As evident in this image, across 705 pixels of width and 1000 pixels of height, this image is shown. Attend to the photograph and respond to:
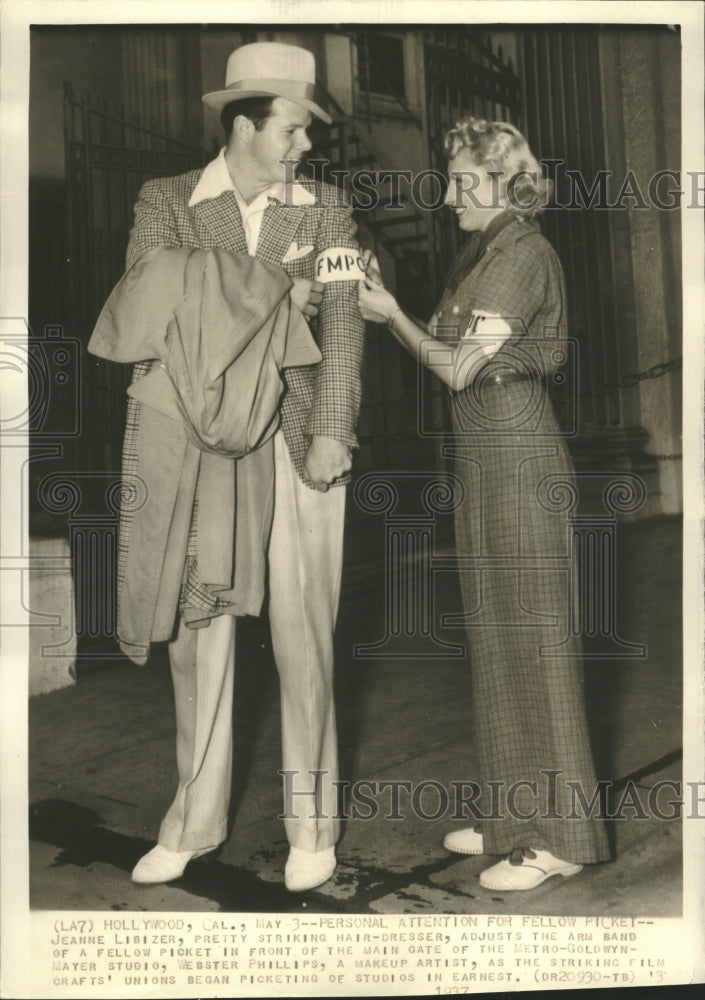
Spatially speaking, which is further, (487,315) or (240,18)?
(240,18)

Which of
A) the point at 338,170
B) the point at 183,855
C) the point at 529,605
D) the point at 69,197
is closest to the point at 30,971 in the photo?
the point at 183,855

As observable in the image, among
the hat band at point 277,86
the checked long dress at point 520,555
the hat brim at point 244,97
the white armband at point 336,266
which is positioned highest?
the hat band at point 277,86

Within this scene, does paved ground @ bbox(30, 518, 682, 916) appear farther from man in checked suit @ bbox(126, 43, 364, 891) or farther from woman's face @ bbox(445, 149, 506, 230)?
woman's face @ bbox(445, 149, 506, 230)

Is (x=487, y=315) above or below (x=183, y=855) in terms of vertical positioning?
above

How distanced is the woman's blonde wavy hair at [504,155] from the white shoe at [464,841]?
1.36 m

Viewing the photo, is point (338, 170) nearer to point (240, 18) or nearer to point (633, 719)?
point (240, 18)

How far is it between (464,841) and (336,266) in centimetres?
129

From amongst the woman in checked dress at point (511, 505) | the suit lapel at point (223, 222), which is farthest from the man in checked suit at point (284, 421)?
the woman in checked dress at point (511, 505)

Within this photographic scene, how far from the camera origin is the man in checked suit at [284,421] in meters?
2.05

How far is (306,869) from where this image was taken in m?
2.08

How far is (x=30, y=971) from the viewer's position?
2.11m

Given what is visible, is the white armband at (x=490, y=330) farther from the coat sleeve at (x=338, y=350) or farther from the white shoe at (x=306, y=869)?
the white shoe at (x=306, y=869)

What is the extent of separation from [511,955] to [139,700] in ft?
3.28

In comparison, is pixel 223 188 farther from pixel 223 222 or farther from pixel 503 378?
pixel 503 378
